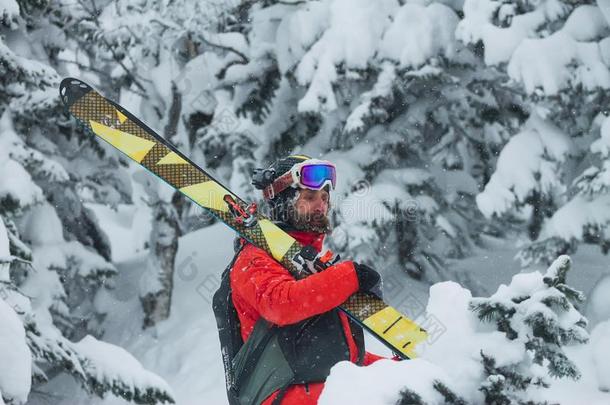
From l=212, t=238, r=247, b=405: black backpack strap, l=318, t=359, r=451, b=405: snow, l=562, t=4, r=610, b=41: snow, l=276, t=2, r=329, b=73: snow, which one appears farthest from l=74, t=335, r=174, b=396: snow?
l=318, t=359, r=451, b=405: snow

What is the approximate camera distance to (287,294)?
3.28m

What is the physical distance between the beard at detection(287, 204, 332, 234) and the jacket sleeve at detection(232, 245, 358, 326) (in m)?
0.42

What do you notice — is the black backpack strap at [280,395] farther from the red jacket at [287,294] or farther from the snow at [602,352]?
the snow at [602,352]

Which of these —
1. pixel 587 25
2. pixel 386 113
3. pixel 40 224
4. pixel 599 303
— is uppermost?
pixel 587 25

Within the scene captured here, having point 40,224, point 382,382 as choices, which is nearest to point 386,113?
point 40,224

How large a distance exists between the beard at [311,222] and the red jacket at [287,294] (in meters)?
0.35

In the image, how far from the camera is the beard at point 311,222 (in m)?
3.95

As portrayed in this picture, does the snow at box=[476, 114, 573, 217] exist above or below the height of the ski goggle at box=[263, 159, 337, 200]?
below

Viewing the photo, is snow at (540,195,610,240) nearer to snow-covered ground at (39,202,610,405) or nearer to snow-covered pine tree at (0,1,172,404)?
snow-covered ground at (39,202,610,405)

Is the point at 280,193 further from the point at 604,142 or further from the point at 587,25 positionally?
the point at 587,25

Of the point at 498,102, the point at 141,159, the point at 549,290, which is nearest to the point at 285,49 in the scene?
the point at 498,102

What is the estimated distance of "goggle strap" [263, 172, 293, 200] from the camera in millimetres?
4008

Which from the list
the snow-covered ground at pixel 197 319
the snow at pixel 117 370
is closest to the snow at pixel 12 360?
the snow at pixel 117 370

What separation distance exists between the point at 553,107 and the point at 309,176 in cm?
622
